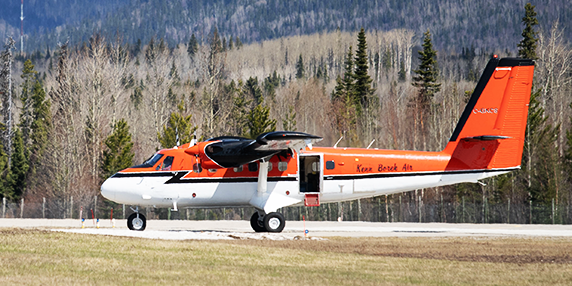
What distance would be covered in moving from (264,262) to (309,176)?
31.0ft

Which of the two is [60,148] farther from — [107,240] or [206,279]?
[206,279]

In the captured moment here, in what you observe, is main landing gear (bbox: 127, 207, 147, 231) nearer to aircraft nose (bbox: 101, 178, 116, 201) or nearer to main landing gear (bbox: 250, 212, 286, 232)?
aircraft nose (bbox: 101, 178, 116, 201)

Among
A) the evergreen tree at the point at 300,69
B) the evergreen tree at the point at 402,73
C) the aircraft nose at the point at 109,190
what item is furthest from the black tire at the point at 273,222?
the evergreen tree at the point at 300,69

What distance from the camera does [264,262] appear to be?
14945mm

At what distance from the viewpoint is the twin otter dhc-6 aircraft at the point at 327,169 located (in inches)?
930

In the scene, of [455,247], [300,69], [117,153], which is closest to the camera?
[455,247]

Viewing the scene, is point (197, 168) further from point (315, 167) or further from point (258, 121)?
point (258, 121)

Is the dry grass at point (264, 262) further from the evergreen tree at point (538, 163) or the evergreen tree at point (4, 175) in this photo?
the evergreen tree at point (4, 175)

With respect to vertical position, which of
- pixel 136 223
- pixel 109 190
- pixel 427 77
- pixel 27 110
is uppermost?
pixel 427 77

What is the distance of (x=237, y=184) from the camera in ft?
78.0

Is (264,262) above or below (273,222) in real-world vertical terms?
below

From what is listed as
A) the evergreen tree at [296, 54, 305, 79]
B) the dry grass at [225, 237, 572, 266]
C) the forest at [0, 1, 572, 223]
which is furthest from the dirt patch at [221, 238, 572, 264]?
the evergreen tree at [296, 54, 305, 79]

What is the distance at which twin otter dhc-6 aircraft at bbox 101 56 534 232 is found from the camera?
2362cm

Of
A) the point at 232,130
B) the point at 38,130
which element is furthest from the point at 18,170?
the point at 232,130
